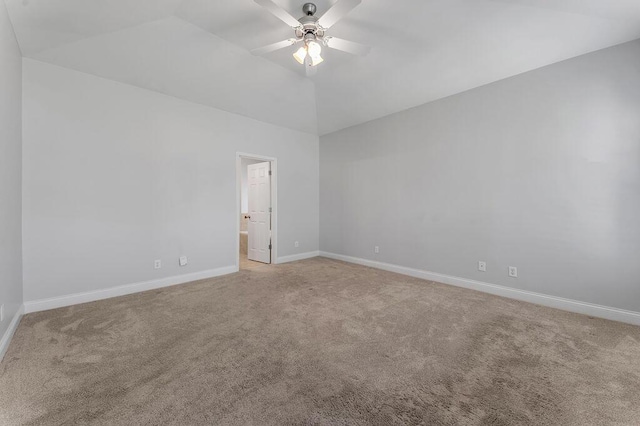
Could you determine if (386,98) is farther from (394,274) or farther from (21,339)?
(21,339)

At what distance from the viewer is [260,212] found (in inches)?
213

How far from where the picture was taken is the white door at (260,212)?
205 inches

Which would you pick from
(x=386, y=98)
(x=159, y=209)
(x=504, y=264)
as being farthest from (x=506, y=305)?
(x=159, y=209)

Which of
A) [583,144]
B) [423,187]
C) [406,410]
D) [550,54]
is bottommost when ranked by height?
[406,410]

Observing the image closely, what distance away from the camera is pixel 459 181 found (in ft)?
12.3

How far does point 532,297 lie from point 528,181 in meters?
1.44

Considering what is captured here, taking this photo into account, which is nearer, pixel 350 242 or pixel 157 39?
pixel 157 39

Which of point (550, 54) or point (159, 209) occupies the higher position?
point (550, 54)

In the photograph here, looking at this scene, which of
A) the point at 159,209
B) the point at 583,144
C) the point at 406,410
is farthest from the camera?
the point at 159,209

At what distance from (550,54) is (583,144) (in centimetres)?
110

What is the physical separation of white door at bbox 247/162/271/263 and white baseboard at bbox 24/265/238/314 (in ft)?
3.80

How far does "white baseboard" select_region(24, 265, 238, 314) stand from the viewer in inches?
110

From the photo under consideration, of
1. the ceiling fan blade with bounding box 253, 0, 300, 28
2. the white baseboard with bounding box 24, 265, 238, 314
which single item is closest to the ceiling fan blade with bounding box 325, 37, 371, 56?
the ceiling fan blade with bounding box 253, 0, 300, 28

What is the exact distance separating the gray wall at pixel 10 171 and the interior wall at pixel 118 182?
188 mm
